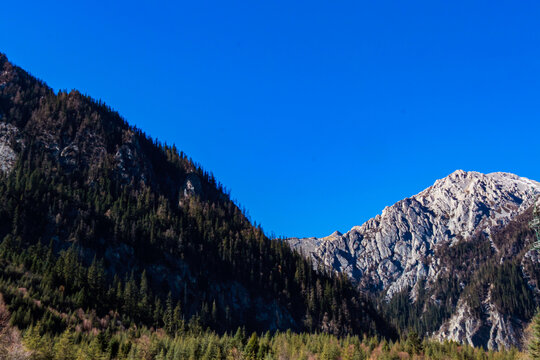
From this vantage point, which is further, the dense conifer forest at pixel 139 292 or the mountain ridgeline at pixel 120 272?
the mountain ridgeline at pixel 120 272

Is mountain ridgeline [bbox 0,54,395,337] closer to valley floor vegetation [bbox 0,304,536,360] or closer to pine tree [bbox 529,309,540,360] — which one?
valley floor vegetation [bbox 0,304,536,360]

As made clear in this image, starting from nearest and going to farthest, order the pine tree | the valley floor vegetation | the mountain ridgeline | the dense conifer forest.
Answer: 1. the valley floor vegetation
2. the pine tree
3. the dense conifer forest
4. the mountain ridgeline

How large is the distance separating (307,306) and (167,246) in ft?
219

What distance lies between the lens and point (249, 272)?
625ft

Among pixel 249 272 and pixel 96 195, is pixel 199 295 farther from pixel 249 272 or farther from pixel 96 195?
pixel 96 195

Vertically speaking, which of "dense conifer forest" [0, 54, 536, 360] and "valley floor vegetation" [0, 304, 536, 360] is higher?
"dense conifer forest" [0, 54, 536, 360]

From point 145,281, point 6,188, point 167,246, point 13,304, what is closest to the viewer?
point 13,304

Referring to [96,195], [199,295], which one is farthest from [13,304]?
[96,195]

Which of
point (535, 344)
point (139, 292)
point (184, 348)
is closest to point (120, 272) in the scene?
point (139, 292)

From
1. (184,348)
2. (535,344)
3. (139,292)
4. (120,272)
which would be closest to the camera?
(535,344)

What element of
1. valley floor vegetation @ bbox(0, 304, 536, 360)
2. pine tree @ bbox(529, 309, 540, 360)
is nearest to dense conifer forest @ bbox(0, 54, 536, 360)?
valley floor vegetation @ bbox(0, 304, 536, 360)

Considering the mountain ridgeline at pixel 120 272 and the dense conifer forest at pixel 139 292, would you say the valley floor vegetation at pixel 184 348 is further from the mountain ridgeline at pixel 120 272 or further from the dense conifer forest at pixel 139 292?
the mountain ridgeline at pixel 120 272

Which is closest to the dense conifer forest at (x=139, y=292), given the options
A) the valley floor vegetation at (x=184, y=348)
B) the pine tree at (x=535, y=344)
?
the valley floor vegetation at (x=184, y=348)

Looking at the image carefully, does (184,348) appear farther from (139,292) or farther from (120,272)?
(120,272)
